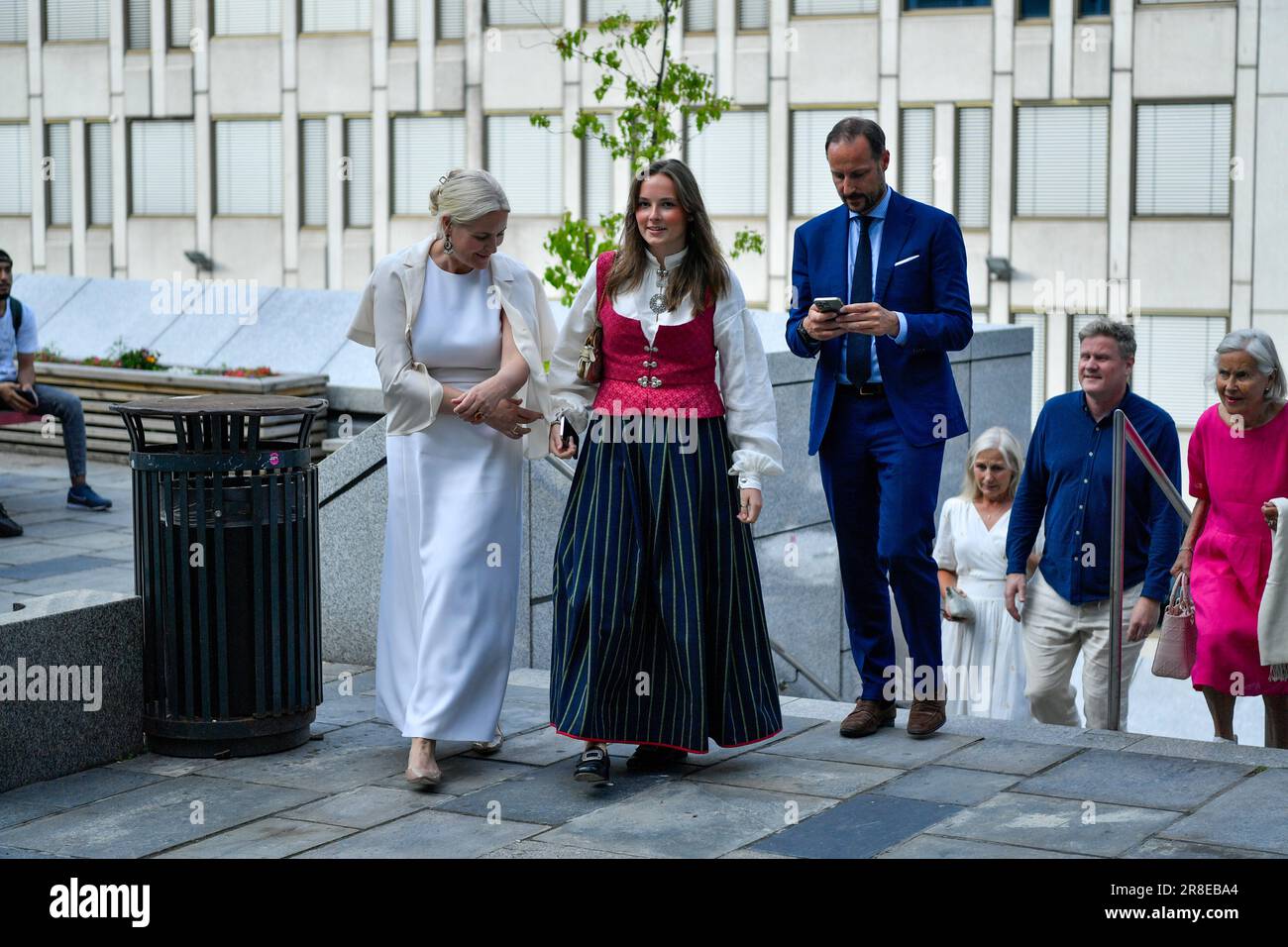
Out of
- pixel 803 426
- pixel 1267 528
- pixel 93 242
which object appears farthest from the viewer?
pixel 93 242

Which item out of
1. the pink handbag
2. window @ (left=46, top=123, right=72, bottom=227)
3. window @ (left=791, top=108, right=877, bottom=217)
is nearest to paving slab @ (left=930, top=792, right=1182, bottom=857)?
the pink handbag

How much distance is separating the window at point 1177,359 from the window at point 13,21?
2397cm

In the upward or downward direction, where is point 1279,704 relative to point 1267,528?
downward

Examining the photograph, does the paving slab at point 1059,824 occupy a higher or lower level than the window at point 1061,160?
lower

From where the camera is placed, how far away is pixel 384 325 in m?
5.82

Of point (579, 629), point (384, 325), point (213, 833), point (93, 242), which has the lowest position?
point (213, 833)

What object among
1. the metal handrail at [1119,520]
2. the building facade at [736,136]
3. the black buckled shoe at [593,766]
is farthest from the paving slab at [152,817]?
the building facade at [736,136]

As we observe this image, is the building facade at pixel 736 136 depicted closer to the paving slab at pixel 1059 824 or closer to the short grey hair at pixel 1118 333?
the short grey hair at pixel 1118 333

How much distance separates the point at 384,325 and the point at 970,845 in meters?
2.47

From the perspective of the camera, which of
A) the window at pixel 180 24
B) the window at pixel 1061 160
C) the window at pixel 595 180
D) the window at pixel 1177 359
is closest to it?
the window at pixel 1177 359

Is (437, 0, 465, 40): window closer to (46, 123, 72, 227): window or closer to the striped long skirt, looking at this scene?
(46, 123, 72, 227): window

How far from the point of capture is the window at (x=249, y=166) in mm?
35438
